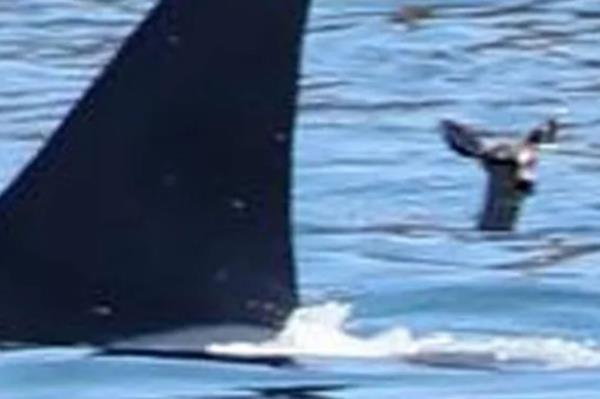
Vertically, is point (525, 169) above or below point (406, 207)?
below

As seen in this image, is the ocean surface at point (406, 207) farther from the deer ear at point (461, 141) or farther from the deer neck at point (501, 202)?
the deer ear at point (461, 141)

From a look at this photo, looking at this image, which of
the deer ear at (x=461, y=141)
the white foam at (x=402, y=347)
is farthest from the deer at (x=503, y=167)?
the white foam at (x=402, y=347)

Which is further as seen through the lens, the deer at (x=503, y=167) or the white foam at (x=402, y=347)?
the deer at (x=503, y=167)

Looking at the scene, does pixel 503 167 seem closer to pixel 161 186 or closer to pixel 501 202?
pixel 501 202

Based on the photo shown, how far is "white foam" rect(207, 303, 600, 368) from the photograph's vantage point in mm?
5699

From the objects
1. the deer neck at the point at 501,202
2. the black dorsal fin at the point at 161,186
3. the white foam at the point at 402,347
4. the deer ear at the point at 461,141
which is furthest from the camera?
the deer ear at the point at 461,141

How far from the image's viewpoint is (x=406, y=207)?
10961 mm

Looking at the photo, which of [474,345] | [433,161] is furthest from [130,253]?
[433,161]

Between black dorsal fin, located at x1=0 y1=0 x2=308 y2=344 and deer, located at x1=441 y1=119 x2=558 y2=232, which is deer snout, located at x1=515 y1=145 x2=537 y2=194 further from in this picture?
black dorsal fin, located at x1=0 y1=0 x2=308 y2=344

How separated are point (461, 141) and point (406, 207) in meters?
4.48

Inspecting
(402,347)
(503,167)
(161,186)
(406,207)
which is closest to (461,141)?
(503,167)

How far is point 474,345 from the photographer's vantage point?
21.0 feet

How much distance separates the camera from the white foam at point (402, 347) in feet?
18.7

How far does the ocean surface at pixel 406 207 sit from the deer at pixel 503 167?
0.83ft
